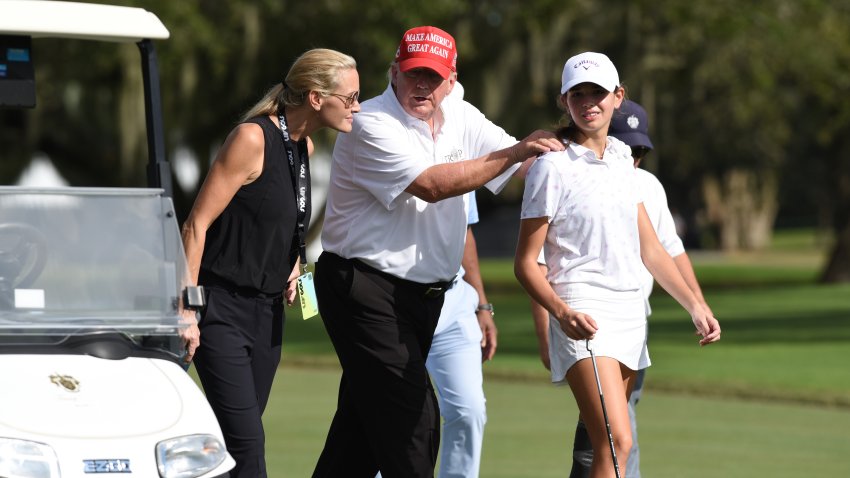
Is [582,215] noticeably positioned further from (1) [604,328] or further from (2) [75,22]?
(2) [75,22]

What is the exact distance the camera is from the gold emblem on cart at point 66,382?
14.3ft

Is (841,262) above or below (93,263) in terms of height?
below

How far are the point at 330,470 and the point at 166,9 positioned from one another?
684 inches

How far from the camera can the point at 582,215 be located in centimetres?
535

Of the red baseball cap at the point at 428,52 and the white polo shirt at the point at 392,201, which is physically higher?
the red baseball cap at the point at 428,52

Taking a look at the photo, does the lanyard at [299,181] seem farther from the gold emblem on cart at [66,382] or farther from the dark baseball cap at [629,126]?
the dark baseball cap at [629,126]

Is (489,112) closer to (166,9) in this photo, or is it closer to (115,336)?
(166,9)

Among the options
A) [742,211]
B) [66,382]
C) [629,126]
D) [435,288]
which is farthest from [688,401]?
[742,211]

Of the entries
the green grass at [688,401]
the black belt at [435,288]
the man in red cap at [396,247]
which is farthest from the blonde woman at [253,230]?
the green grass at [688,401]

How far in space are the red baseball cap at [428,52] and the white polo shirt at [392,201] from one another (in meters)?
0.20

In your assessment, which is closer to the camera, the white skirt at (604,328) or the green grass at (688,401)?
the white skirt at (604,328)

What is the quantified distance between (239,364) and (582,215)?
50.7 inches

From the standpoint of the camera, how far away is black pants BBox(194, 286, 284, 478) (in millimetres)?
5273

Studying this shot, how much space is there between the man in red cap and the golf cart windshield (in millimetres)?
734
